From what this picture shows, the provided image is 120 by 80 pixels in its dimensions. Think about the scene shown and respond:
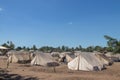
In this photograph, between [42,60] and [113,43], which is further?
[42,60]

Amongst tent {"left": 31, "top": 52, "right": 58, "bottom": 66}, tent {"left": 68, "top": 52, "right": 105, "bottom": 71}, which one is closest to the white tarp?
tent {"left": 31, "top": 52, "right": 58, "bottom": 66}

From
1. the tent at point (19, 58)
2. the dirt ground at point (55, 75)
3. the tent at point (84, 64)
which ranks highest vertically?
the tent at point (19, 58)

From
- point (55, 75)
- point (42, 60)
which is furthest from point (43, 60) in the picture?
point (55, 75)

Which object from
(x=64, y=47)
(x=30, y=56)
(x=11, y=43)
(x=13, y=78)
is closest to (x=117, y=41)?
(x=13, y=78)

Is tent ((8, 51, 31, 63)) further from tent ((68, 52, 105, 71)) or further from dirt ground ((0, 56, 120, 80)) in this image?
dirt ground ((0, 56, 120, 80))

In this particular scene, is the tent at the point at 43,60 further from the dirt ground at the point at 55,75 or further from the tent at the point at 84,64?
the dirt ground at the point at 55,75

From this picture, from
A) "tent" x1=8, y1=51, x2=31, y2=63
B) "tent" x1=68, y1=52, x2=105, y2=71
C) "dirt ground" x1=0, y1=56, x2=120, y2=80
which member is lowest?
"dirt ground" x1=0, y1=56, x2=120, y2=80

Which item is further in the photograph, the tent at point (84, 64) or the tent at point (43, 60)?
the tent at point (43, 60)

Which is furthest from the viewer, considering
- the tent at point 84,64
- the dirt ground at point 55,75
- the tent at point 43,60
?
the tent at point 43,60

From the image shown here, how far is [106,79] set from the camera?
66.1 ft

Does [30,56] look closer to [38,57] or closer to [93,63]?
[38,57]

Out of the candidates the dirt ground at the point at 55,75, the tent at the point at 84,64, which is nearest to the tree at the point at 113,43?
the dirt ground at the point at 55,75

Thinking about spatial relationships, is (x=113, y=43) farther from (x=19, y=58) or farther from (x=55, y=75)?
(x=19, y=58)

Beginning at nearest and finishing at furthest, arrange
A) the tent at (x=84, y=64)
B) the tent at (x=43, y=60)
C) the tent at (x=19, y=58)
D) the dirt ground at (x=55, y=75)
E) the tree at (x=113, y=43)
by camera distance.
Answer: the dirt ground at (x=55, y=75) → the tree at (x=113, y=43) → the tent at (x=84, y=64) → the tent at (x=43, y=60) → the tent at (x=19, y=58)
